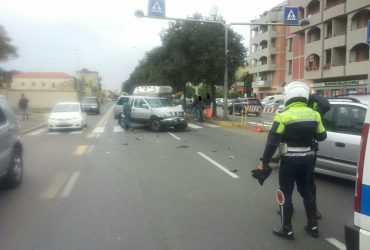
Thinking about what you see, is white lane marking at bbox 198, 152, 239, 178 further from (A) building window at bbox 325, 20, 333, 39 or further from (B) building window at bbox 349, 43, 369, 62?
(A) building window at bbox 325, 20, 333, 39

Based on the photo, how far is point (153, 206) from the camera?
6684 mm

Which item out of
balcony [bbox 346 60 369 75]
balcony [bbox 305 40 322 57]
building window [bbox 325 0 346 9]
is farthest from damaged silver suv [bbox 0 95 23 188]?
balcony [bbox 305 40 322 57]

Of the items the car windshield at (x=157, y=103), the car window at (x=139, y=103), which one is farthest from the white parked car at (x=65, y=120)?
the car windshield at (x=157, y=103)

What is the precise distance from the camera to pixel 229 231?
547 centimetres

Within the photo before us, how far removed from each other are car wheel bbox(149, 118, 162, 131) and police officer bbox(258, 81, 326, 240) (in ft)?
53.5

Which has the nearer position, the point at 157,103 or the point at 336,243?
the point at 336,243

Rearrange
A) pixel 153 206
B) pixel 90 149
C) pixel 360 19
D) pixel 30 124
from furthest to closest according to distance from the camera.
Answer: pixel 360 19 < pixel 30 124 < pixel 90 149 < pixel 153 206

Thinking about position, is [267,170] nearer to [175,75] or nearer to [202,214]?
[202,214]

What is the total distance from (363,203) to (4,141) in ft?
20.6

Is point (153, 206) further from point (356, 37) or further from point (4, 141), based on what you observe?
point (356, 37)

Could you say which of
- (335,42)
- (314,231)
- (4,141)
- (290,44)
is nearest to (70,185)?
(4,141)

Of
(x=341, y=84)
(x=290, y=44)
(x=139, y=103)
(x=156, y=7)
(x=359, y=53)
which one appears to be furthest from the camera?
(x=290, y=44)

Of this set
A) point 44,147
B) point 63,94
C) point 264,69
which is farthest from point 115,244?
point 264,69

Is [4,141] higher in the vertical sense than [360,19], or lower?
lower
